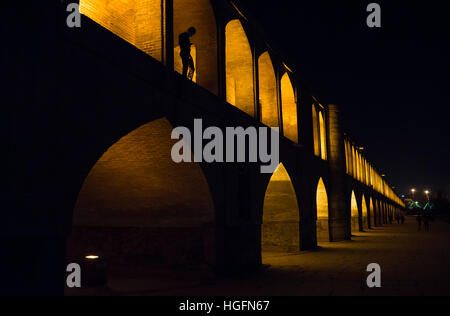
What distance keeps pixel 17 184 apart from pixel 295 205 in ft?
36.5

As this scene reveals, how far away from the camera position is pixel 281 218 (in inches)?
584

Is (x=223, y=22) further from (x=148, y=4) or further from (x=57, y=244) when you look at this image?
(x=57, y=244)

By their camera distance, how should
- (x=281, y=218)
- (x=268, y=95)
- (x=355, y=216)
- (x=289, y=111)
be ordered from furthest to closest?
1. (x=355, y=216)
2. (x=289, y=111)
3. (x=281, y=218)
4. (x=268, y=95)

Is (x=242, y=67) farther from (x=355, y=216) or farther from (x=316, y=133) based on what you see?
(x=355, y=216)

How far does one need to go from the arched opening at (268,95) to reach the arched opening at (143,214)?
17.2 feet

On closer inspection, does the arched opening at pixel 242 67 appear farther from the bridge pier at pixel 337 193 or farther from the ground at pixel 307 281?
the bridge pier at pixel 337 193

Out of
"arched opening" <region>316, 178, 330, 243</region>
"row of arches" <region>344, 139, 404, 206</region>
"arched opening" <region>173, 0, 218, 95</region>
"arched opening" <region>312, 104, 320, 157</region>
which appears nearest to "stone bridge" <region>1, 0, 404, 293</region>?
"arched opening" <region>173, 0, 218, 95</region>

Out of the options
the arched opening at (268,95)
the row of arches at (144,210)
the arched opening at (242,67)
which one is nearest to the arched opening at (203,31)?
the arched opening at (242,67)

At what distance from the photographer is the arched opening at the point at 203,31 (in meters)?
9.63

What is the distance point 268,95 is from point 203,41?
4.31 metres

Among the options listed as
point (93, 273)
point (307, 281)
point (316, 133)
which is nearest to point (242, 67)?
point (307, 281)

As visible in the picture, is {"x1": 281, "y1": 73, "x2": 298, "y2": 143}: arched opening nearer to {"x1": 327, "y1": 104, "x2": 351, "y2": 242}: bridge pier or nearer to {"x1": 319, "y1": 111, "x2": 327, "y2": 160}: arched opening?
{"x1": 319, "y1": 111, "x2": 327, "y2": 160}: arched opening

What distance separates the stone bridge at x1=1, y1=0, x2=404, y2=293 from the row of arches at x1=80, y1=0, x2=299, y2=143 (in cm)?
3

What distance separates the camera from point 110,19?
385 inches
